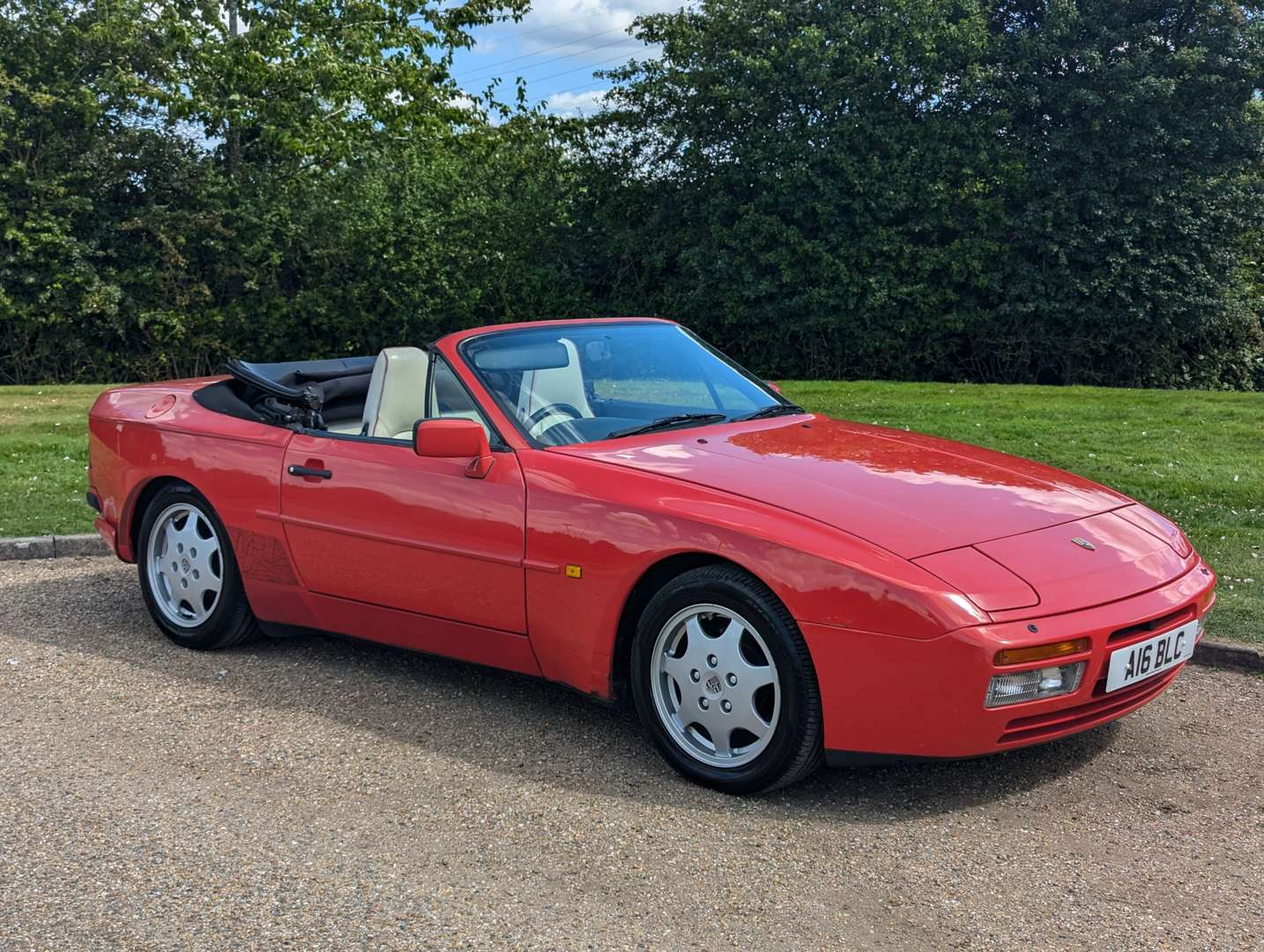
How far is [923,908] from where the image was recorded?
11.2ft

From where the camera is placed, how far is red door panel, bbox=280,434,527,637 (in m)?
4.70

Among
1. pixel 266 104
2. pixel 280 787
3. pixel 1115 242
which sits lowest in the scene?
pixel 280 787

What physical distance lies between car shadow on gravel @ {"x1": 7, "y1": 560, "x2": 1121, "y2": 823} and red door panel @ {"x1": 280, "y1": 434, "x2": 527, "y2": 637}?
15.7 inches

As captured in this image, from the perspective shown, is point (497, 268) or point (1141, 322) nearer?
point (1141, 322)

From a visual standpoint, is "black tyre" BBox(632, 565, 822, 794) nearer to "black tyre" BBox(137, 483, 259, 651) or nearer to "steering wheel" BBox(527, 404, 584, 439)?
"steering wheel" BBox(527, 404, 584, 439)

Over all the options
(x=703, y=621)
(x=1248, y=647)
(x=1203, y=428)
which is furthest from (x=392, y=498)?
(x=1203, y=428)

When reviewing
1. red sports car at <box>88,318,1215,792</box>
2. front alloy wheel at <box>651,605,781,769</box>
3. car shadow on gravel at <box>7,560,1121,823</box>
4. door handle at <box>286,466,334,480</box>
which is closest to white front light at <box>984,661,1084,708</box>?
red sports car at <box>88,318,1215,792</box>

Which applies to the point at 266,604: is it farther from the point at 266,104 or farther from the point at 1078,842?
the point at 266,104

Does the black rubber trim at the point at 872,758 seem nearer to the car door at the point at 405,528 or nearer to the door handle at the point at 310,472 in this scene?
the car door at the point at 405,528

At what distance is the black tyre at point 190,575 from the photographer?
584 cm

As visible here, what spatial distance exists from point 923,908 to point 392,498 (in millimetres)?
2546

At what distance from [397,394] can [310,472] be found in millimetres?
478

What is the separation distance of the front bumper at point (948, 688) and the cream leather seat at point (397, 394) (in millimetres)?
2183

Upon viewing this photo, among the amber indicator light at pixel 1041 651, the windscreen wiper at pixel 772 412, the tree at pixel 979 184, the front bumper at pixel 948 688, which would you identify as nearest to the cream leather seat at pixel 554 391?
the windscreen wiper at pixel 772 412
